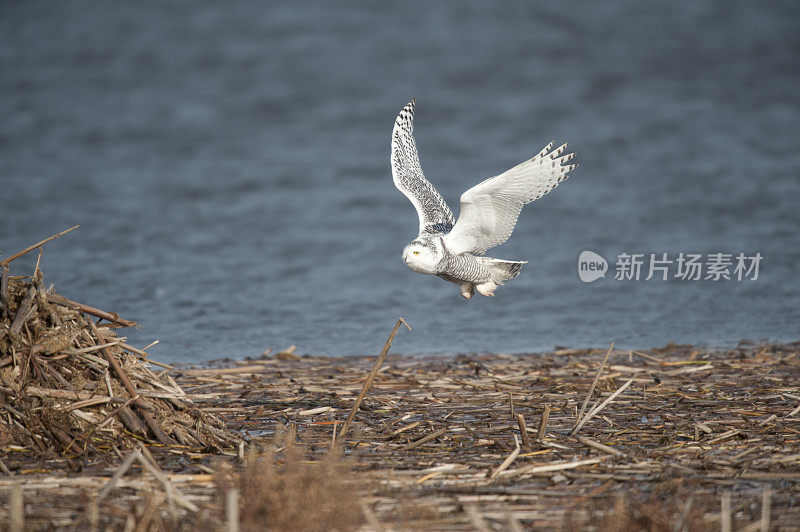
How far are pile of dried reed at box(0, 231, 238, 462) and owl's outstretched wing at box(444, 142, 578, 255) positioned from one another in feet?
6.45

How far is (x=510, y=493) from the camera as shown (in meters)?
3.51

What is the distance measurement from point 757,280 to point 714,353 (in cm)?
354

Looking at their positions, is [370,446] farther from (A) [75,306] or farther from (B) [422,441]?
(A) [75,306]

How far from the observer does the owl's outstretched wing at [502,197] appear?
5102mm

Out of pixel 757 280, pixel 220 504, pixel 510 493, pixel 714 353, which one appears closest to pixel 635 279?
pixel 757 280

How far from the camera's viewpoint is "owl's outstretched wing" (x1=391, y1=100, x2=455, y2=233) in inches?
229

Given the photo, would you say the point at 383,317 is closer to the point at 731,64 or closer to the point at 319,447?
the point at 319,447

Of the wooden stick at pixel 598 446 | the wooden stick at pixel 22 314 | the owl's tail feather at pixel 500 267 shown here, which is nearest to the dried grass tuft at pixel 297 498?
the wooden stick at pixel 598 446

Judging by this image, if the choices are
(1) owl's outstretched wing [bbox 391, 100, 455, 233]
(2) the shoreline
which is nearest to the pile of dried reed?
(2) the shoreline

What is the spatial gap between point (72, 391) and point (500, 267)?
2903 millimetres

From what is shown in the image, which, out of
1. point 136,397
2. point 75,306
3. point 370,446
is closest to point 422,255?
point 370,446

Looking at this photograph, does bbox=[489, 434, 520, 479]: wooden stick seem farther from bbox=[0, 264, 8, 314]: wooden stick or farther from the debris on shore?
bbox=[0, 264, 8, 314]: wooden stick

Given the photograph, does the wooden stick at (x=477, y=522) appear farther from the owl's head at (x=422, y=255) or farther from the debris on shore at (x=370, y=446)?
the owl's head at (x=422, y=255)

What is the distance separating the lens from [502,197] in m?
5.25
